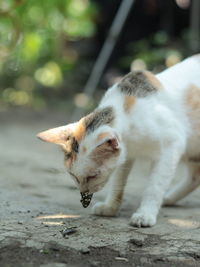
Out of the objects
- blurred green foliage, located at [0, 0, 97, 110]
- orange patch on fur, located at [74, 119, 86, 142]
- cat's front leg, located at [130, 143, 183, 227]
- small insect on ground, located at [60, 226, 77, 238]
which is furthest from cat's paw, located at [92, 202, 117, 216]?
blurred green foliage, located at [0, 0, 97, 110]

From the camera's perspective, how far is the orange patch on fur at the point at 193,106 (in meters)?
3.32

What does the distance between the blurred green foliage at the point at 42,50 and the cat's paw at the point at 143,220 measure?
4228 mm

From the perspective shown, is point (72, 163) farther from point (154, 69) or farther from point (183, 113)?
point (154, 69)

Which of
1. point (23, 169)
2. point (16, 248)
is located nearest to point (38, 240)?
point (16, 248)

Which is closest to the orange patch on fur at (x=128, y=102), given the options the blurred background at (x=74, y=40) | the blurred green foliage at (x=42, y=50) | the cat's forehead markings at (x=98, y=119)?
the cat's forehead markings at (x=98, y=119)

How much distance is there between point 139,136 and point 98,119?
28 cm

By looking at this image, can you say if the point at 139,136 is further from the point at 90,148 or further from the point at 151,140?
the point at 90,148

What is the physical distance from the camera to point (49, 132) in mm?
2965

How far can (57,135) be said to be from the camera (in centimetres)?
295

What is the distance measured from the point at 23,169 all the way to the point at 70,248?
196cm

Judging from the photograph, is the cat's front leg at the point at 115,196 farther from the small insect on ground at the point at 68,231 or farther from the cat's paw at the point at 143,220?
the small insect on ground at the point at 68,231

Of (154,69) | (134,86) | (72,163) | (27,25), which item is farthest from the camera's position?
(27,25)

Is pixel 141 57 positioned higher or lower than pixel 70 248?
higher

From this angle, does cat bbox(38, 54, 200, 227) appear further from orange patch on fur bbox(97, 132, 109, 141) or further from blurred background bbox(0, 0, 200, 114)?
blurred background bbox(0, 0, 200, 114)
